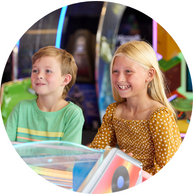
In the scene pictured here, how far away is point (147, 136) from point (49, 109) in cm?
34

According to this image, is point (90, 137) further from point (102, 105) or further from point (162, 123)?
point (102, 105)

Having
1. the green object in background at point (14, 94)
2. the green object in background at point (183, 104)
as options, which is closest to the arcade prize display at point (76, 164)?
the green object in background at point (14, 94)

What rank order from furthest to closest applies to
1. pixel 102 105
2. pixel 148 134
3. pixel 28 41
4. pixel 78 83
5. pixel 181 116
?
pixel 102 105, pixel 78 83, pixel 28 41, pixel 181 116, pixel 148 134

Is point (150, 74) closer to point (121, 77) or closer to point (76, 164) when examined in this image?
point (121, 77)

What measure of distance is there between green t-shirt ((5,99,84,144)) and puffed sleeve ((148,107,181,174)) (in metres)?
0.24

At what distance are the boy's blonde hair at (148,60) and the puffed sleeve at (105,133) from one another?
65mm

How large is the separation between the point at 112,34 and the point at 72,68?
2.51 ft

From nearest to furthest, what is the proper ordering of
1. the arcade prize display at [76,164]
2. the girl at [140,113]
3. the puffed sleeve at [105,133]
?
the arcade prize display at [76,164] → the girl at [140,113] → the puffed sleeve at [105,133]

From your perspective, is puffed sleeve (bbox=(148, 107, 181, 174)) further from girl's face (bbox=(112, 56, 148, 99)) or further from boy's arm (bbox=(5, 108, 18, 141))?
boy's arm (bbox=(5, 108, 18, 141))

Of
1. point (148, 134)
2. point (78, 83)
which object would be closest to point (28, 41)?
point (78, 83)

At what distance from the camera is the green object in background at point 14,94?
106 centimetres

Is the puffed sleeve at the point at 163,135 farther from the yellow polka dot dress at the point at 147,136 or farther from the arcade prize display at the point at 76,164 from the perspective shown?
the arcade prize display at the point at 76,164

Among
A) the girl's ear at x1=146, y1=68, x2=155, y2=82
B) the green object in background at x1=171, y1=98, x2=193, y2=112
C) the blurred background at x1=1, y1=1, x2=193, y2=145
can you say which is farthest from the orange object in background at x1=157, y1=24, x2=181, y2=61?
the girl's ear at x1=146, y1=68, x2=155, y2=82

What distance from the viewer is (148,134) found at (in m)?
0.87
